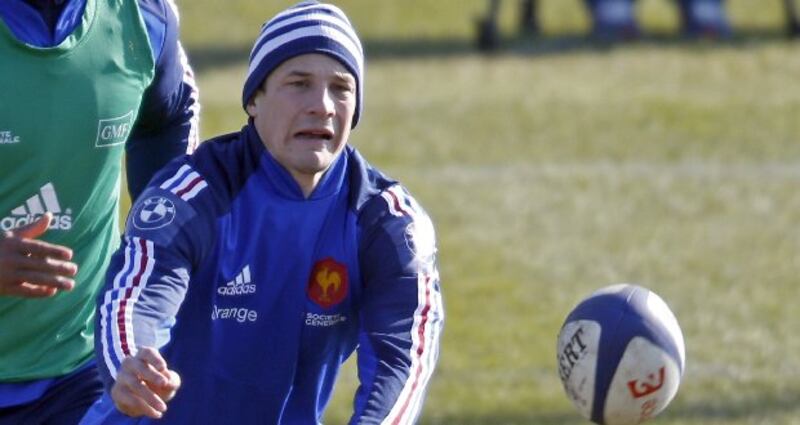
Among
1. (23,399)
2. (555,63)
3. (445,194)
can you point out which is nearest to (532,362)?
(445,194)

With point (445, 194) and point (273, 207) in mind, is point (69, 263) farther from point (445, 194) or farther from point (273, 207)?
point (445, 194)

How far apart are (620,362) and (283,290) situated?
4.21ft

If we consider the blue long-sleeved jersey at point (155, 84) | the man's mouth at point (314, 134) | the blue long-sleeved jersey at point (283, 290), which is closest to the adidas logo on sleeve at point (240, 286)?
the blue long-sleeved jersey at point (283, 290)

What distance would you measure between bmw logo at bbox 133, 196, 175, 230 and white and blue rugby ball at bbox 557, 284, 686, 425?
5.21 ft

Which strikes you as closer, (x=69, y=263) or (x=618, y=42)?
(x=69, y=263)

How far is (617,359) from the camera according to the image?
20.0ft

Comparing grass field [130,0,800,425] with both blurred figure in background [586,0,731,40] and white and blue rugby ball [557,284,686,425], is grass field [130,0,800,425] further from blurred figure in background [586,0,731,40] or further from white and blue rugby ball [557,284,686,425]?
white and blue rugby ball [557,284,686,425]

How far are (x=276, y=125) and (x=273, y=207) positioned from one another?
224mm

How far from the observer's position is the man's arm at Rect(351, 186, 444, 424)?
5.30 meters

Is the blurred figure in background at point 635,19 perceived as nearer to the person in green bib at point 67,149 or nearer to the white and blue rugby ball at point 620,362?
the white and blue rugby ball at point 620,362

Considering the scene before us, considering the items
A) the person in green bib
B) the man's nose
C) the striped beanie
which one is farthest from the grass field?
the man's nose

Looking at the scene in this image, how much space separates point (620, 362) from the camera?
6.09m

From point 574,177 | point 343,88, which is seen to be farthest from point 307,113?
point 574,177

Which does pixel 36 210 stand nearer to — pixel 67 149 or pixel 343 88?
pixel 67 149
